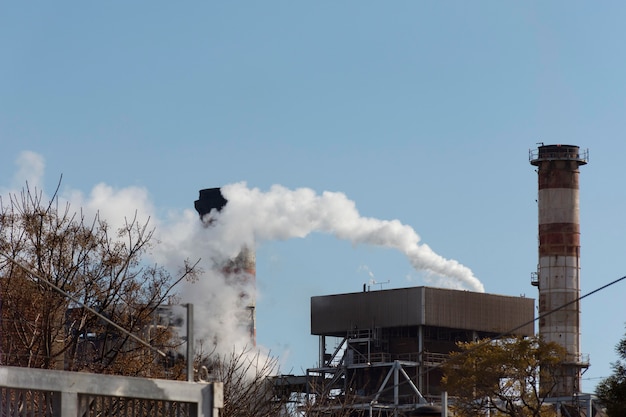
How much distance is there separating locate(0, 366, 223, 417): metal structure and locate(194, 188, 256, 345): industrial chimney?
92.0m

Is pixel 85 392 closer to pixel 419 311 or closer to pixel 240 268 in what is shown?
pixel 419 311

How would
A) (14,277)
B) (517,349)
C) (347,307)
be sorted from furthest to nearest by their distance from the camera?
(347,307), (517,349), (14,277)

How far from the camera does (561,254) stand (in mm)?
101750

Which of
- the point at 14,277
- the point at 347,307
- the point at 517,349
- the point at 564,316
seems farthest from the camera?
the point at 347,307

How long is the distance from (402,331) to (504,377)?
96.3ft

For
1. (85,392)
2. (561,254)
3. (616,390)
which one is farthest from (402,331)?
(85,392)

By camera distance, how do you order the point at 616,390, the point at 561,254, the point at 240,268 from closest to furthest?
the point at 616,390, the point at 561,254, the point at 240,268

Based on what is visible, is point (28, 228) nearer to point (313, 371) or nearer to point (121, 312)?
point (121, 312)

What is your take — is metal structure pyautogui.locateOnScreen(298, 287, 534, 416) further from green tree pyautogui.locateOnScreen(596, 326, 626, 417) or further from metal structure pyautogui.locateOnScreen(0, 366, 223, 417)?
metal structure pyautogui.locateOnScreen(0, 366, 223, 417)

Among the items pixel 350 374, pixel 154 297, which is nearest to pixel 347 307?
pixel 350 374

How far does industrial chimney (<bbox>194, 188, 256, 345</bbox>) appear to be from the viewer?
110431mm

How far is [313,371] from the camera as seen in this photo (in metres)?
105

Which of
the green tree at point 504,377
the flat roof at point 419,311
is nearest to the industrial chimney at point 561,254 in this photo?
the flat roof at point 419,311

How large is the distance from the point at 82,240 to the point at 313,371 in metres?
71.2
